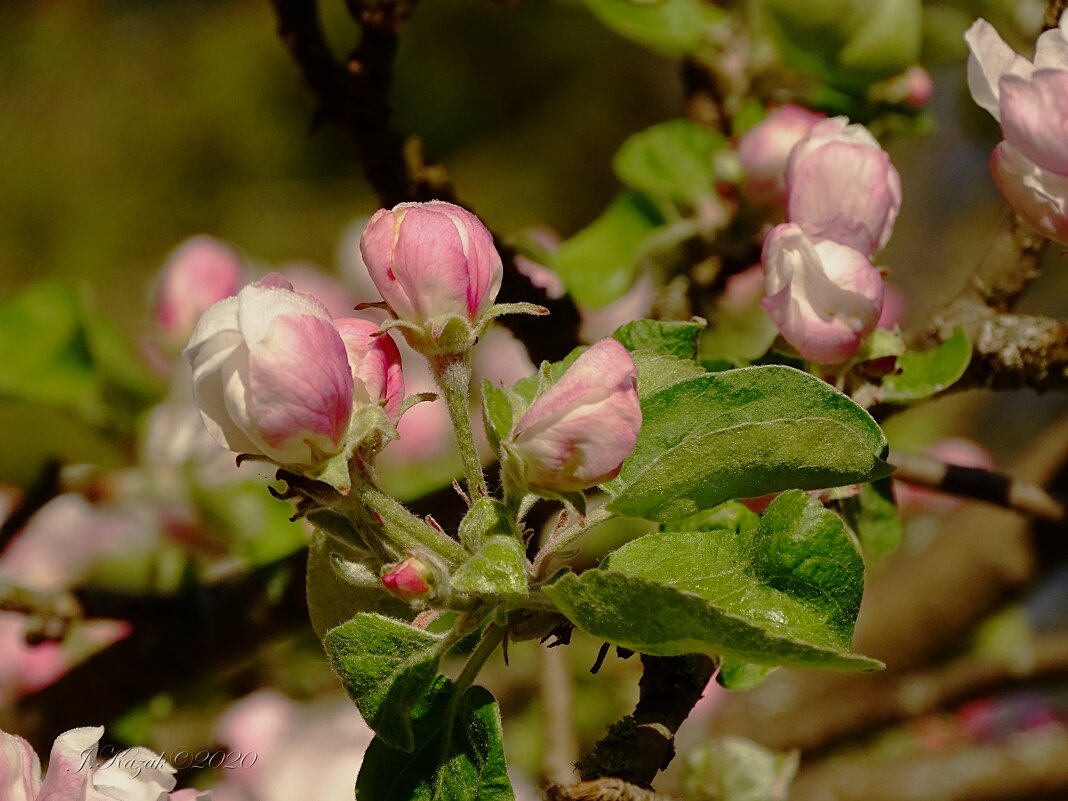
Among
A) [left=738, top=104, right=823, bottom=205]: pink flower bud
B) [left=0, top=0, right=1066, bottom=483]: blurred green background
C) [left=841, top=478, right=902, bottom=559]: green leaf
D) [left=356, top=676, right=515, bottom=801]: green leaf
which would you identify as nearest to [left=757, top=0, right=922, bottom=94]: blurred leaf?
[left=738, top=104, right=823, bottom=205]: pink flower bud

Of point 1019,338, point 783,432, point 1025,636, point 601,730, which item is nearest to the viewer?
point 783,432

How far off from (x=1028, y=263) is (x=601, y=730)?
0.83m

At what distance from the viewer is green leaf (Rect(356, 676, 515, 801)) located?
0.52m

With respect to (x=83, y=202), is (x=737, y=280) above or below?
above

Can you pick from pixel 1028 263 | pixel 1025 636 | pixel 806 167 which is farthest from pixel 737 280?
pixel 1025 636

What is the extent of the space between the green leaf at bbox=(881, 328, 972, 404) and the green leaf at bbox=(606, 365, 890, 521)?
17 centimetres

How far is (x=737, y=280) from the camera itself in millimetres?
1060

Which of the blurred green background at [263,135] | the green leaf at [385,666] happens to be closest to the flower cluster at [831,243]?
the green leaf at [385,666]

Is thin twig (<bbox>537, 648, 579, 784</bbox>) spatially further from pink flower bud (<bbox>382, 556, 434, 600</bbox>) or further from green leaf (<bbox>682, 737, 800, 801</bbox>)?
pink flower bud (<bbox>382, 556, 434, 600</bbox>)

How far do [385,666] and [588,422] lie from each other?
129 mm

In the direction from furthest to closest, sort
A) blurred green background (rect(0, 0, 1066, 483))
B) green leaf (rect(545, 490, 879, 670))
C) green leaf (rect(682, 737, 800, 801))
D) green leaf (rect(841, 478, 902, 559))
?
blurred green background (rect(0, 0, 1066, 483))
green leaf (rect(682, 737, 800, 801))
green leaf (rect(841, 478, 902, 559))
green leaf (rect(545, 490, 879, 670))

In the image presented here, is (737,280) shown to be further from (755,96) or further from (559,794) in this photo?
(559,794)

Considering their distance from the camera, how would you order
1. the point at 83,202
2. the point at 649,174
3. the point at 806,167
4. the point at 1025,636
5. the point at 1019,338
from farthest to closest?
the point at 83,202 < the point at 1025,636 < the point at 649,174 < the point at 1019,338 < the point at 806,167

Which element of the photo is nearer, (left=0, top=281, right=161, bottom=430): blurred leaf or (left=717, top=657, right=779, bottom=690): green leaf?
(left=717, top=657, right=779, bottom=690): green leaf
